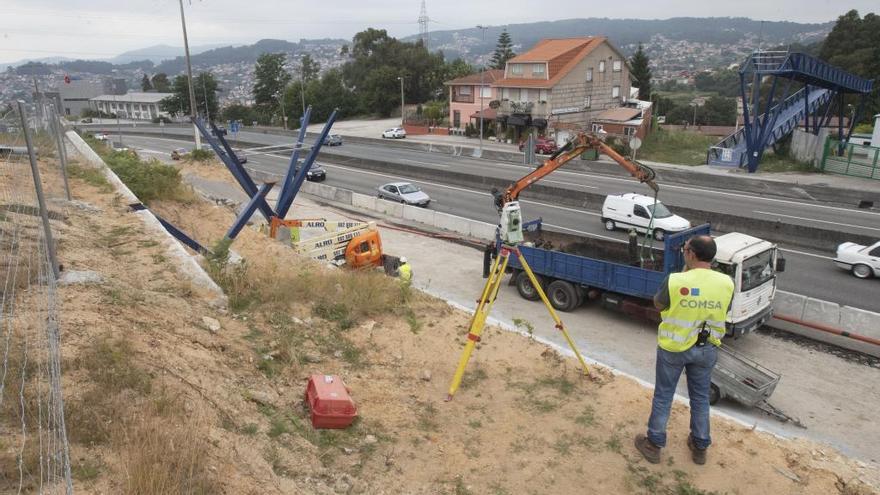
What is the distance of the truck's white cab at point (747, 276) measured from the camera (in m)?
11.7

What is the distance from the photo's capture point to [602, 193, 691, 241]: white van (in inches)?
844

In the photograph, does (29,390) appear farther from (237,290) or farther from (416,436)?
(237,290)

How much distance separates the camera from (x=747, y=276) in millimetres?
11930

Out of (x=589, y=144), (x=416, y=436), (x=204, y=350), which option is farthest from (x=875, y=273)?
(x=204, y=350)

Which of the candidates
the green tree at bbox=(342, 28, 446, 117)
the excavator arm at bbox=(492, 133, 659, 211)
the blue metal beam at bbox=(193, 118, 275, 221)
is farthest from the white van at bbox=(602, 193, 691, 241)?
→ the green tree at bbox=(342, 28, 446, 117)

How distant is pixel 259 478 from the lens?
4727 mm

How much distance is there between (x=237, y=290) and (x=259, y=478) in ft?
16.0

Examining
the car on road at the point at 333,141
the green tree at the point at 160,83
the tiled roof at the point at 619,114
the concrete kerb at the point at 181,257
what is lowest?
the car on road at the point at 333,141

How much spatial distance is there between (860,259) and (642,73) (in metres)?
60.8

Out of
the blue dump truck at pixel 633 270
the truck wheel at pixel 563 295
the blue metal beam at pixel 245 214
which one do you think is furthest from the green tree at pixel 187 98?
the truck wheel at pixel 563 295

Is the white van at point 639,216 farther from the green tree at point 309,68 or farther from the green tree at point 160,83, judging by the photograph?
the green tree at point 160,83

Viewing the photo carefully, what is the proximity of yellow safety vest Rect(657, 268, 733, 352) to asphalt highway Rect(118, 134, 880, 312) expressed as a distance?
12367mm

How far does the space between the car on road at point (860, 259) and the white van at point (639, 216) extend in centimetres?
502

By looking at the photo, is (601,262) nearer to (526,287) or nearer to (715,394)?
(526,287)
